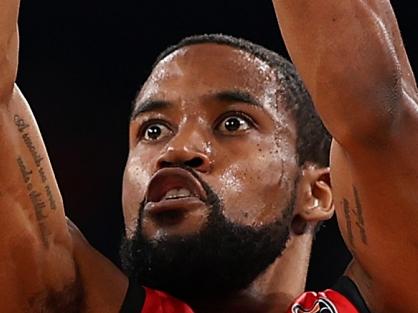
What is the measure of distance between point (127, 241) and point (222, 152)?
0.56ft

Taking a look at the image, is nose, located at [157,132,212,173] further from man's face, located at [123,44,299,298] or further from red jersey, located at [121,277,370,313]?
red jersey, located at [121,277,370,313]

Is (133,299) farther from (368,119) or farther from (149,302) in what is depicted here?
(368,119)

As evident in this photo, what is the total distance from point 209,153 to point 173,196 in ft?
0.28

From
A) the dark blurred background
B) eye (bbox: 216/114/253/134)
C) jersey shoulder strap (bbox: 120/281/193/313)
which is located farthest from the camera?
the dark blurred background

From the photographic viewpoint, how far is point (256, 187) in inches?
49.7

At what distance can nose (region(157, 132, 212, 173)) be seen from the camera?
4.03ft

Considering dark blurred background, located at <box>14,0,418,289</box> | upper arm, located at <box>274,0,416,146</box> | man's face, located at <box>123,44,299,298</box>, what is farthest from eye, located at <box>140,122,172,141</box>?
dark blurred background, located at <box>14,0,418,289</box>

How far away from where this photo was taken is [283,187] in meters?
1.30

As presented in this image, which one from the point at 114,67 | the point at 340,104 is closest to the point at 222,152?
the point at 340,104

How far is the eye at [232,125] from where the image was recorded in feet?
4.23

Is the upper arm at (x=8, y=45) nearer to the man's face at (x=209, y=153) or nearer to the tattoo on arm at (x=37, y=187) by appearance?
the tattoo on arm at (x=37, y=187)

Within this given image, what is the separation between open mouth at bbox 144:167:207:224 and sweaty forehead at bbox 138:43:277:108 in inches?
5.3

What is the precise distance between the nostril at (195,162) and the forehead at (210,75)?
10 cm

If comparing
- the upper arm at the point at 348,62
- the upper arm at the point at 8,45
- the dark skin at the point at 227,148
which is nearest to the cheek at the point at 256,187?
the dark skin at the point at 227,148
